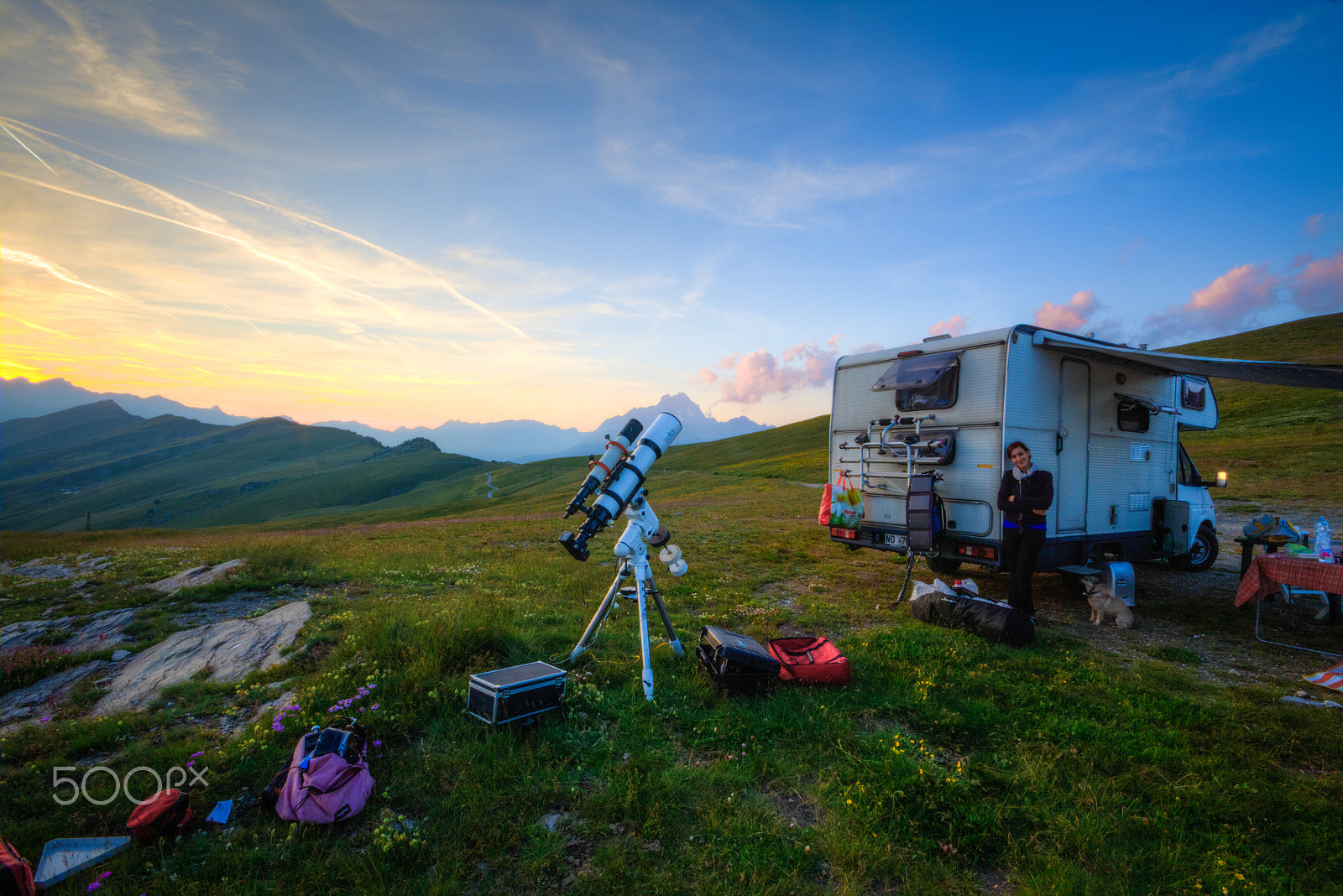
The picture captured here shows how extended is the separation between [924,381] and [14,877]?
1194 centimetres

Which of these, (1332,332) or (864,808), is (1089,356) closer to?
(864,808)

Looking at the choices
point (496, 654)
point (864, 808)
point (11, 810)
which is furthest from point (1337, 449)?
point (11, 810)

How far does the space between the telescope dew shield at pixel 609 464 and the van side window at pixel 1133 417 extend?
1055 centimetres

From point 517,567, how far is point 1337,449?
43870 millimetres

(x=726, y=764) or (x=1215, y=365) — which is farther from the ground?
(x=1215, y=365)

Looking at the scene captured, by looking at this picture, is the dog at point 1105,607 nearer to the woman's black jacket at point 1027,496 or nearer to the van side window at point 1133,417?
the woman's black jacket at point 1027,496

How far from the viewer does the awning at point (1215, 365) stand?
7.24 m

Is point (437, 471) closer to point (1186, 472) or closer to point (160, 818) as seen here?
point (1186, 472)

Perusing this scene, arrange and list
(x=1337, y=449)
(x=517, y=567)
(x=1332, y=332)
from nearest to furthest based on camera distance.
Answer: (x=517, y=567) < (x=1337, y=449) < (x=1332, y=332)

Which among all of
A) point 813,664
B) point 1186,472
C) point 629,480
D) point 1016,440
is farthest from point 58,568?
point 1186,472

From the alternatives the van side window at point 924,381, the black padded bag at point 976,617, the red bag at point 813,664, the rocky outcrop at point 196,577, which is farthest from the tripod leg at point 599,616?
the rocky outcrop at point 196,577

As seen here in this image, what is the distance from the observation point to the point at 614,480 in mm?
5934

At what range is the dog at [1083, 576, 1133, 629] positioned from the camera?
917cm

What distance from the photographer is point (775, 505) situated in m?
29.6
